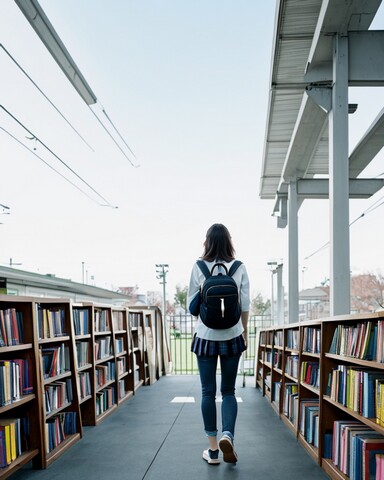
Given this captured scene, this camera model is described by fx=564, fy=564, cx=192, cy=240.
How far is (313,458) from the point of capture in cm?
390

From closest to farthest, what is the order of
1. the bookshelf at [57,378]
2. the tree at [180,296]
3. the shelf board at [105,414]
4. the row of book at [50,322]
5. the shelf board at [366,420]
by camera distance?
1. the shelf board at [366,420]
2. the bookshelf at [57,378]
3. the row of book at [50,322]
4. the shelf board at [105,414]
5. the tree at [180,296]

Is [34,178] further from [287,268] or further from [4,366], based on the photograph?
[4,366]

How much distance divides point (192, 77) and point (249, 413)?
8.97m

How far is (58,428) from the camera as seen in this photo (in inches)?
164

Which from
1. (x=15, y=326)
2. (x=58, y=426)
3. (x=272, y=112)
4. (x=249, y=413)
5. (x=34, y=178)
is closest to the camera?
(x=15, y=326)

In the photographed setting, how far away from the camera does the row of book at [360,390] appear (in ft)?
8.97

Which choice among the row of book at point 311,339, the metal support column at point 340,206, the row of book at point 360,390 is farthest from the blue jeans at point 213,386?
the metal support column at point 340,206

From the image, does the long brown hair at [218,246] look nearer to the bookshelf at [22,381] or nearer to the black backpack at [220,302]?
the black backpack at [220,302]

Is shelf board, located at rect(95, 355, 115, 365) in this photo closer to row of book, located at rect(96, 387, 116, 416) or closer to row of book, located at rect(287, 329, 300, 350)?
row of book, located at rect(96, 387, 116, 416)

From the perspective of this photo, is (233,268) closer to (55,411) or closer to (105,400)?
(55,411)

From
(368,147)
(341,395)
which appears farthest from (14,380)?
(368,147)

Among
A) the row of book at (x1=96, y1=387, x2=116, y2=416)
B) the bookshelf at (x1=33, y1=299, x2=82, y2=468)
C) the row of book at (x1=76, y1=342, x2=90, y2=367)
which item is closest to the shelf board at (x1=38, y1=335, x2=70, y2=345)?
the bookshelf at (x1=33, y1=299, x2=82, y2=468)

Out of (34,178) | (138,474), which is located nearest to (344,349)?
(138,474)

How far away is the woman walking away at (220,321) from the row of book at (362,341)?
2.00ft
